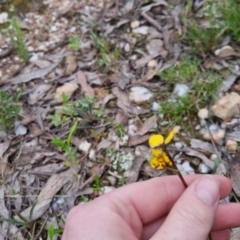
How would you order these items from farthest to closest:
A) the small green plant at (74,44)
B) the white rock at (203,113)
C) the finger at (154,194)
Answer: the small green plant at (74,44) < the white rock at (203,113) < the finger at (154,194)

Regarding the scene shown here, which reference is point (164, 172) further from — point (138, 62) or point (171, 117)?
point (138, 62)

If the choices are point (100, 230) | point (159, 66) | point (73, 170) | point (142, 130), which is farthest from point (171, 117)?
point (100, 230)

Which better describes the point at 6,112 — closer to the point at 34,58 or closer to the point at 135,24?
the point at 34,58

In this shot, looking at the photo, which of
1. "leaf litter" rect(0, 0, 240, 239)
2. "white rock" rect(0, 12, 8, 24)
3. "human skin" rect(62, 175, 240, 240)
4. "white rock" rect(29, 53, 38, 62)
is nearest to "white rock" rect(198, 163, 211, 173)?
"leaf litter" rect(0, 0, 240, 239)

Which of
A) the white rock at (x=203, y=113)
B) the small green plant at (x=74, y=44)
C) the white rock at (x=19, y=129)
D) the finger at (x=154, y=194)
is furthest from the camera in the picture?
the small green plant at (x=74, y=44)

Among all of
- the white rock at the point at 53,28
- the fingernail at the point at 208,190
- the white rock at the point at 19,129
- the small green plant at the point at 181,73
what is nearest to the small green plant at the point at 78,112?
the white rock at the point at 19,129

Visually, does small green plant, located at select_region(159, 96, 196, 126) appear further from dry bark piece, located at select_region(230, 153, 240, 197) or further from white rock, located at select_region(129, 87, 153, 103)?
dry bark piece, located at select_region(230, 153, 240, 197)

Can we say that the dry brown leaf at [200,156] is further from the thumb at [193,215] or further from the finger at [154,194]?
the thumb at [193,215]
